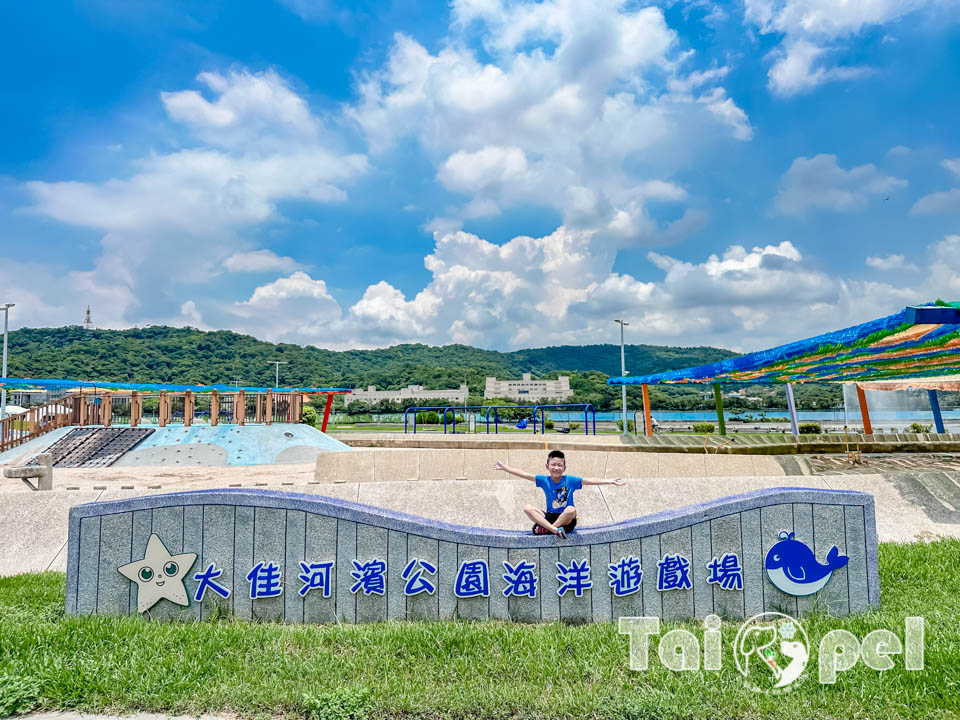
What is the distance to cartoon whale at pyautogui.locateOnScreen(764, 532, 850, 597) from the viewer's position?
18.5 ft

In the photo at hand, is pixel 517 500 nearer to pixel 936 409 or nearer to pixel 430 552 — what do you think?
pixel 430 552

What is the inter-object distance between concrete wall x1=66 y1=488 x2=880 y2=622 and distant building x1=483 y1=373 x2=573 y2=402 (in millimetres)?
71458

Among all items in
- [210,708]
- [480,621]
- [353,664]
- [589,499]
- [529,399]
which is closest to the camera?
[210,708]

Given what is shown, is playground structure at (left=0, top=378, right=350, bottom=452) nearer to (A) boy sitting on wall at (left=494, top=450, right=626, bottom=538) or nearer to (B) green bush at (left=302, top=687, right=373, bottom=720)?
(A) boy sitting on wall at (left=494, top=450, right=626, bottom=538)

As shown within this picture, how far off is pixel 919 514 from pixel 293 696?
31.6 ft

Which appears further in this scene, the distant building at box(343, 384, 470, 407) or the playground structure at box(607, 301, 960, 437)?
the distant building at box(343, 384, 470, 407)

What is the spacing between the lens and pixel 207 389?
87.6 feet

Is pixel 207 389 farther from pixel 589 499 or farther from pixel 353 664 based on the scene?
pixel 353 664

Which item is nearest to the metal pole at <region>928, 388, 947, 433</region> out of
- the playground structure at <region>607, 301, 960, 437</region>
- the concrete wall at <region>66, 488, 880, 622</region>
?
the playground structure at <region>607, 301, 960, 437</region>

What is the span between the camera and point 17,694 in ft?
13.3

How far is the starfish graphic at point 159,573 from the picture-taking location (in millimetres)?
5547

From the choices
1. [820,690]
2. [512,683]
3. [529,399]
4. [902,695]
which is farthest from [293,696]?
[529,399]

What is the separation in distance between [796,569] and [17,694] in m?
6.00

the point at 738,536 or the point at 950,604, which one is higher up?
the point at 738,536
